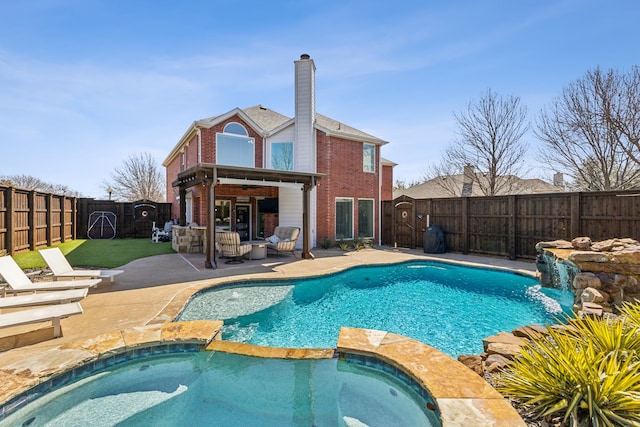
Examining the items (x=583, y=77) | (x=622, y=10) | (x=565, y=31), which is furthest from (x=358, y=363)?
(x=583, y=77)

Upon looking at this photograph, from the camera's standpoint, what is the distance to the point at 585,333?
3.11 meters

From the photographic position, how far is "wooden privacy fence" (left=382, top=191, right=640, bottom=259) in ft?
31.5

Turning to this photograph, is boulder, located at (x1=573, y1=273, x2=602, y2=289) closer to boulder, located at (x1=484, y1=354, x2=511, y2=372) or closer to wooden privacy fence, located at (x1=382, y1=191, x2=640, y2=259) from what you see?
boulder, located at (x1=484, y1=354, x2=511, y2=372)

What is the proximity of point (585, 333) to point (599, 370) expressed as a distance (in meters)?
0.87

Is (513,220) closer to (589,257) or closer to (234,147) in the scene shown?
(589,257)

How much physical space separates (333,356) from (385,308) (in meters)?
3.29

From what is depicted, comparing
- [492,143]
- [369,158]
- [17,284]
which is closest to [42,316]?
[17,284]

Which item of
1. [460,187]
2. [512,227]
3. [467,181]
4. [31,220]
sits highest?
[467,181]

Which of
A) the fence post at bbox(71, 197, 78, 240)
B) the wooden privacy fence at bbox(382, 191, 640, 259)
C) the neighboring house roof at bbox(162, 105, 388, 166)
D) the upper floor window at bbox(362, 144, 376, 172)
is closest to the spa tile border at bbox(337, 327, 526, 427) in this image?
the wooden privacy fence at bbox(382, 191, 640, 259)

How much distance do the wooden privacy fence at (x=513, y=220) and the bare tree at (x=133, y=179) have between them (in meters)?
31.0

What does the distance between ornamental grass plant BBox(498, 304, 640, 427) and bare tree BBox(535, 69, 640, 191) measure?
18151 millimetres

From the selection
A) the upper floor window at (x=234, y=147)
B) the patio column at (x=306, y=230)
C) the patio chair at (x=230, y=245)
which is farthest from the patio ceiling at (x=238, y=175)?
the upper floor window at (x=234, y=147)

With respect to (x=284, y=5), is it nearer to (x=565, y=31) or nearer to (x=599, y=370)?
(x=565, y=31)

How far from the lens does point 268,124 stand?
671 inches
